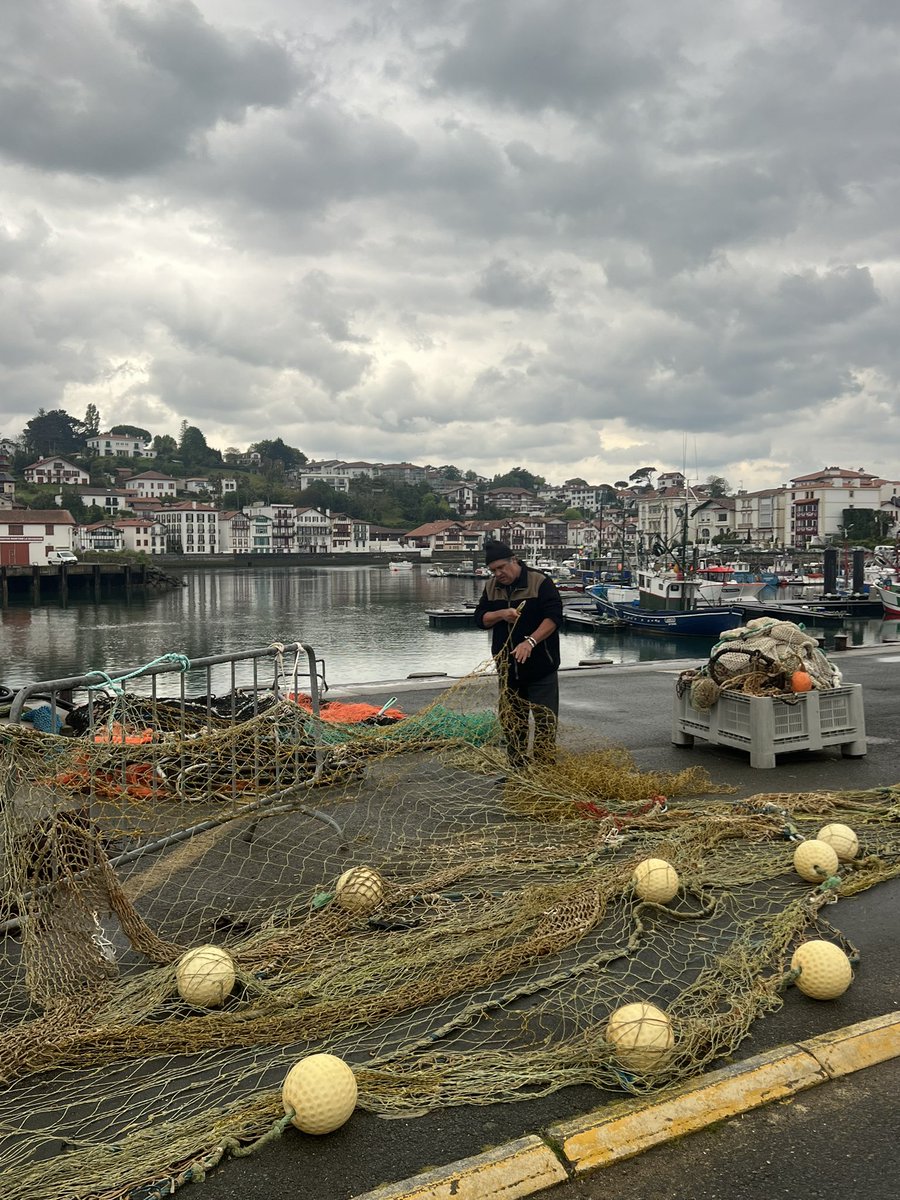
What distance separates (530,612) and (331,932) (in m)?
3.32

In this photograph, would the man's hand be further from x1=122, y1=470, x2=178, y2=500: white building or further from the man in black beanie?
x1=122, y1=470, x2=178, y2=500: white building

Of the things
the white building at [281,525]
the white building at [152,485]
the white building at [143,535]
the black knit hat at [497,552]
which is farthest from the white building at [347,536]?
the black knit hat at [497,552]

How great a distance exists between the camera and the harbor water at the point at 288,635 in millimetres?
35656

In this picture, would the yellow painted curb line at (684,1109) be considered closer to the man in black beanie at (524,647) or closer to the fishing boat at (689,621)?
the man in black beanie at (524,647)

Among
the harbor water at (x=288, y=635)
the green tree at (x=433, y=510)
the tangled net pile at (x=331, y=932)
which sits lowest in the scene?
the harbor water at (x=288, y=635)

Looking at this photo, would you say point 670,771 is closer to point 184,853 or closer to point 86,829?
point 184,853

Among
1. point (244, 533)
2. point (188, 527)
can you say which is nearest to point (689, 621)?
point (188, 527)

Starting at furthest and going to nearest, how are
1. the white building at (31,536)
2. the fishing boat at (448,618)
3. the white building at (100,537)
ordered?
1. the white building at (100,537)
2. the white building at (31,536)
3. the fishing boat at (448,618)

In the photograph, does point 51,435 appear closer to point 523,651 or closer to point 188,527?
point 188,527

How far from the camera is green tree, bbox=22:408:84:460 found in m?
185

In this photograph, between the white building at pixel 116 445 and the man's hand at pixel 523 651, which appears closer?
the man's hand at pixel 523 651

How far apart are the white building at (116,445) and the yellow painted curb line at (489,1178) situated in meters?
200

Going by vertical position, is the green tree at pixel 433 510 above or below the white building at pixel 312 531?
above

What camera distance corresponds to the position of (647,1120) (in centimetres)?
269
